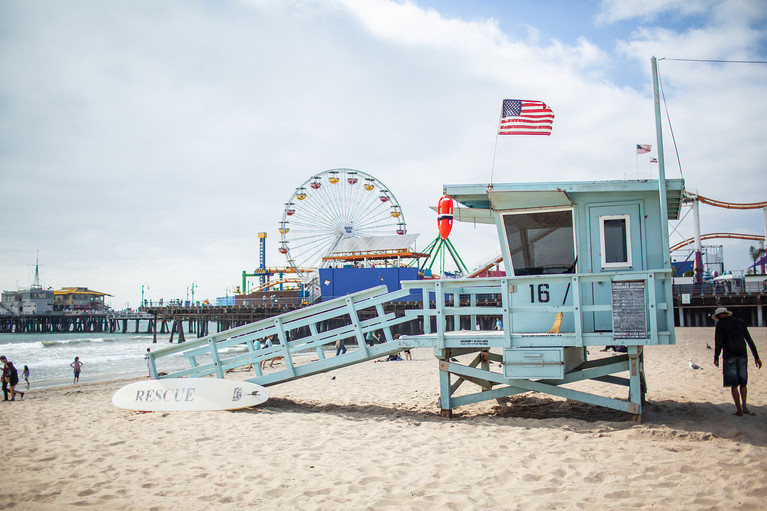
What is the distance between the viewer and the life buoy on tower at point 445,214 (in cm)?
744

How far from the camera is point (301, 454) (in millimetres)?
5168

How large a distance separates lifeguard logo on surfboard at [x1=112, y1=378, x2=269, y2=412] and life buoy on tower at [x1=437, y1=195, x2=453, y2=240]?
3.85m

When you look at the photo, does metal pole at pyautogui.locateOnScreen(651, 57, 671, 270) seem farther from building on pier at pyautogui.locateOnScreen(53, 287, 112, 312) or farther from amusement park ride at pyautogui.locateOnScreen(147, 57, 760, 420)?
building on pier at pyautogui.locateOnScreen(53, 287, 112, 312)

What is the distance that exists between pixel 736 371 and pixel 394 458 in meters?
4.50

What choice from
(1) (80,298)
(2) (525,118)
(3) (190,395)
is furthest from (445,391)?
(1) (80,298)

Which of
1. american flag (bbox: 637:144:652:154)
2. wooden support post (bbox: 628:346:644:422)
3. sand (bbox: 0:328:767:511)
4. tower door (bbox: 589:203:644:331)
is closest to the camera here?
sand (bbox: 0:328:767:511)

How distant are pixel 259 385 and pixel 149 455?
3.12 meters

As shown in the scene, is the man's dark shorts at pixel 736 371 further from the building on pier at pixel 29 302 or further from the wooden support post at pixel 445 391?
the building on pier at pixel 29 302

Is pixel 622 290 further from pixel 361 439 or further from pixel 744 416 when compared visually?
pixel 361 439

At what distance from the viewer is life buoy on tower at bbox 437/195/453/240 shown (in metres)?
7.44

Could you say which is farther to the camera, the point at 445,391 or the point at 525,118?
the point at 525,118

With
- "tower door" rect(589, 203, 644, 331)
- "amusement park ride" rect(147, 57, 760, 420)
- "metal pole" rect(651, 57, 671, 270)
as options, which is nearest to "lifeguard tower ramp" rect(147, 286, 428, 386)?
"amusement park ride" rect(147, 57, 760, 420)

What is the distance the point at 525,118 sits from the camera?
8.05 metres

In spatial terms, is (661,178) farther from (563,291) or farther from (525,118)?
(525,118)
